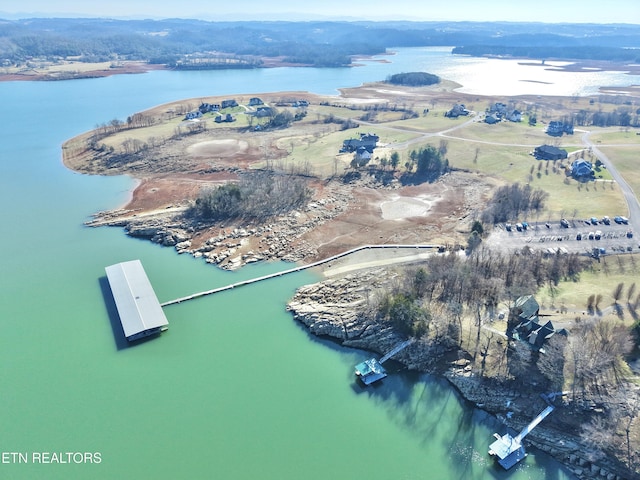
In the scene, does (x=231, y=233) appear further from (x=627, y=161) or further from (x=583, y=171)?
(x=627, y=161)

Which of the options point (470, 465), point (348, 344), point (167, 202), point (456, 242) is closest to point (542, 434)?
point (470, 465)

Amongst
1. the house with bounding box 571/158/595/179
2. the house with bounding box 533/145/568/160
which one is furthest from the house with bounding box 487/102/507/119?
the house with bounding box 571/158/595/179

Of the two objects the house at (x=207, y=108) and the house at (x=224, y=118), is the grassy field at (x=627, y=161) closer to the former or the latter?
the house at (x=224, y=118)

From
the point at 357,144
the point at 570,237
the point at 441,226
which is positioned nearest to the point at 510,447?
the point at 570,237

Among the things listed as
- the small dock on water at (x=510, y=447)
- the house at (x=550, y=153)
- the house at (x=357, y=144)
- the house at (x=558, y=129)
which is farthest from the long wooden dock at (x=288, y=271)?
the house at (x=558, y=129)

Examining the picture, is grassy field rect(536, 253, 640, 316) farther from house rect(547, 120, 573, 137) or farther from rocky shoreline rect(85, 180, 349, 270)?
house rect(547, 120, 573, 137)
